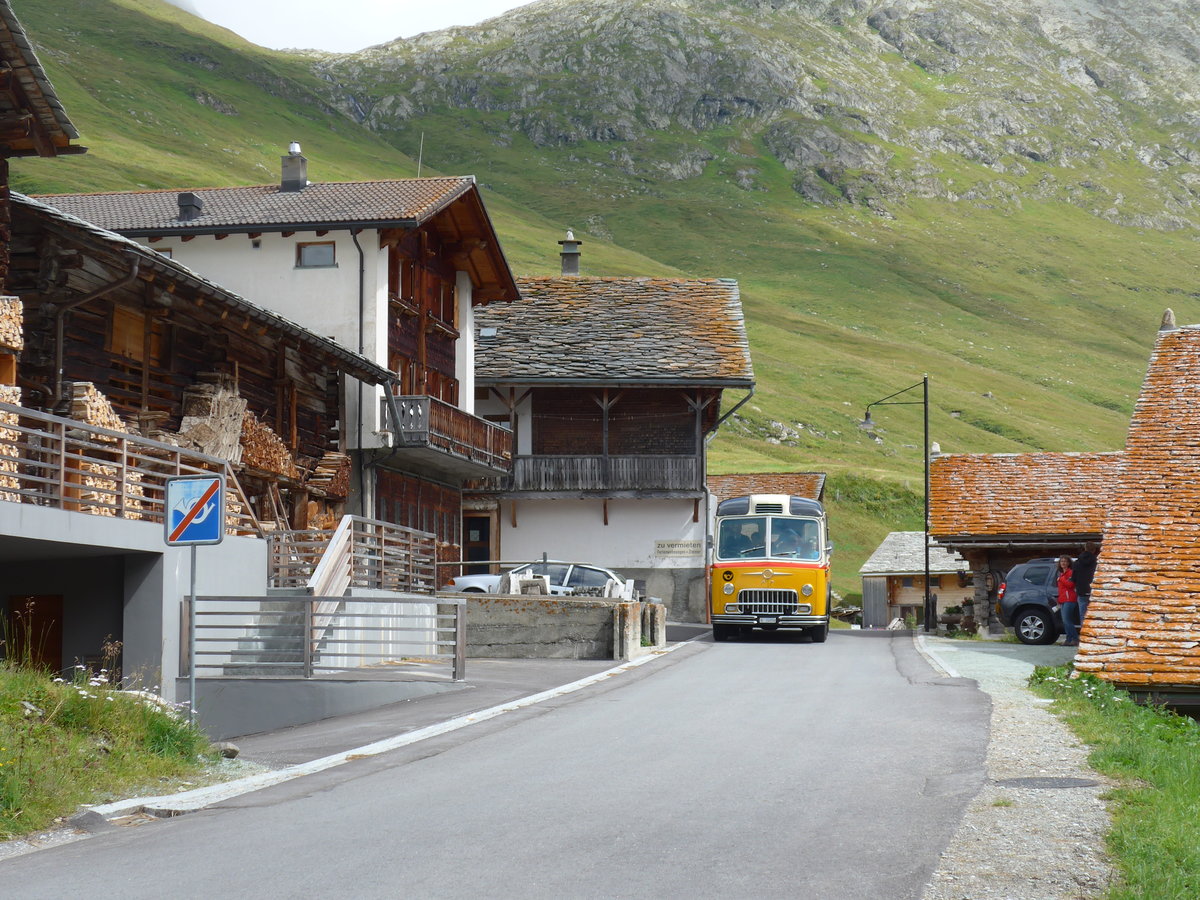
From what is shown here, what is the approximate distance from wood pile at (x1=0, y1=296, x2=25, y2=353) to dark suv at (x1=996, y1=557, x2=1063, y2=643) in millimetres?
20267

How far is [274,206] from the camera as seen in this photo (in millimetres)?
34125

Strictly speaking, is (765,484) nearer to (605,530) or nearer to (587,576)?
(605,530)

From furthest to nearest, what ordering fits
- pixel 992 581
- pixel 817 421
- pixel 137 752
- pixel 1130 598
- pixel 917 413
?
1. pixel 917 413
2. pixel 817 421
3. pixel 992 581
4. pixel 1130 598
5. pixel 137 752

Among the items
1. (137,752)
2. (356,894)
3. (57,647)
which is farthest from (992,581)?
(356,894)

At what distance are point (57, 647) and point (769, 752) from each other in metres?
9.49

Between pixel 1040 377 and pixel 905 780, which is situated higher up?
pixel 1040 377

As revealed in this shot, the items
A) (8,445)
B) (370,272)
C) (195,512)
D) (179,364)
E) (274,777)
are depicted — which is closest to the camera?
(274,777)

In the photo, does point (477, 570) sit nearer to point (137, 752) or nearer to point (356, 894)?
point (137, 752)

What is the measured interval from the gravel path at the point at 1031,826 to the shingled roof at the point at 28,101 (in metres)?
13.6

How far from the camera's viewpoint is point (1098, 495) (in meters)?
37.9

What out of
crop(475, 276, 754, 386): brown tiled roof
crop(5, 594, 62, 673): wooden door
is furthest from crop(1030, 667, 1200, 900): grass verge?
crop(475, 276, 754, 386): brown tiled roof

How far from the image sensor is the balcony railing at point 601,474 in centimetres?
4275

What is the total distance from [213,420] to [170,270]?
469 cm

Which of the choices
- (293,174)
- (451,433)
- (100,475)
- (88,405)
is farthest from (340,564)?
(293,174)
